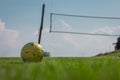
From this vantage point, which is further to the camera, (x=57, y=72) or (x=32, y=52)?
(x=32, y=52)

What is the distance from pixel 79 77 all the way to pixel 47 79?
134 mm

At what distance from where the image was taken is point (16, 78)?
99 centimetres

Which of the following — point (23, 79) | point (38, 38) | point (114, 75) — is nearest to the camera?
point (23, 79)

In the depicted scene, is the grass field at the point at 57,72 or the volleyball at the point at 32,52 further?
the volleyball at the point at 32,52

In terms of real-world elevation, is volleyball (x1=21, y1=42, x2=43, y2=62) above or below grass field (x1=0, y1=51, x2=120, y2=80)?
below

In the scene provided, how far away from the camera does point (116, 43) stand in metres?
48.3

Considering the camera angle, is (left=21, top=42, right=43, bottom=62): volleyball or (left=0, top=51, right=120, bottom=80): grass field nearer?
(left=0, top=51, right=120, bottom=80): grass field

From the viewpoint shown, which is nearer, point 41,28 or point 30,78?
point 30,78

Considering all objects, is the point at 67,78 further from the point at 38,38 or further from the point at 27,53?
the point at 38,38

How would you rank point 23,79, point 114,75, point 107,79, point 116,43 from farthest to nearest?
point 116,43 < point 114,75 < point 107,79 < point 23,79

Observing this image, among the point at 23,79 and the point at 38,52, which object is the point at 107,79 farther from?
the point at 38,52

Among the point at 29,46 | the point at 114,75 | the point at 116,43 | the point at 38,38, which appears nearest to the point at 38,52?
the point at 29,46

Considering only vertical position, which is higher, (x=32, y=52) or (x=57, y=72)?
(x=57, y=72)

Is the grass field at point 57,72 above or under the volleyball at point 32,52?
above
